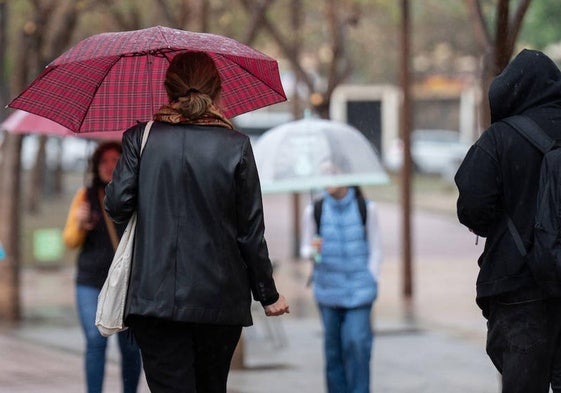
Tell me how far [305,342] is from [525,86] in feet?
24.3

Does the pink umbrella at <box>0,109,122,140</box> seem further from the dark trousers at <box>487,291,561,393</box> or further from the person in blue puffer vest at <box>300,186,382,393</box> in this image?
the dark trousers at <box>487,291,561,393</box>

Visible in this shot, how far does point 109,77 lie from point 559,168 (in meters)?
2.03

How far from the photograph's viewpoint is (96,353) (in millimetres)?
7188

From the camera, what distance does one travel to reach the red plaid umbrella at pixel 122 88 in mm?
5273

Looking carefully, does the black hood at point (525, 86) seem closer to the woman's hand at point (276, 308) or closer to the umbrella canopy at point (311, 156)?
the woman's hand at point (276, 308)

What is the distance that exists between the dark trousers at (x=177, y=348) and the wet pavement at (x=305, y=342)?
4.30m

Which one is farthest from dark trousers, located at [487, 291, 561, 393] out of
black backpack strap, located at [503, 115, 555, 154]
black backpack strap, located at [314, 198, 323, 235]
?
black backpack strap, located at [314, 198, 323, 235]

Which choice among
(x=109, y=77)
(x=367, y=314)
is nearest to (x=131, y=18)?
(x=367, y=314)

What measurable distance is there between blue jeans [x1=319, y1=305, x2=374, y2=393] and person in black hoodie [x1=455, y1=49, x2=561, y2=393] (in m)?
2.50

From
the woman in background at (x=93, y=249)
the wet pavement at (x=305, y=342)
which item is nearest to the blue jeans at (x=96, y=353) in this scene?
the woman in background at (x=93, y=249)

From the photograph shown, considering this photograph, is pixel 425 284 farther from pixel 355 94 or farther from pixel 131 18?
pixel 355 94

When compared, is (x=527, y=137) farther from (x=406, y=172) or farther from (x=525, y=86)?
(x=406, y=172)

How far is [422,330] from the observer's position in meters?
12.7

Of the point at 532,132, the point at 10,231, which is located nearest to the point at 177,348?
the point at 532,132
